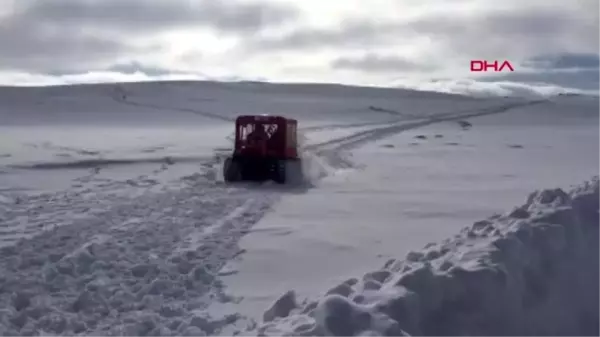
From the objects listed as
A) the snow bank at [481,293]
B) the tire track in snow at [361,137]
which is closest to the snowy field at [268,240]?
the snow bank at [481,293]

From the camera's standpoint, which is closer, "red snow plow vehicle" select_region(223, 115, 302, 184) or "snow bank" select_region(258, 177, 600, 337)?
"snow bank" select_region(258, 177, 600, 337)

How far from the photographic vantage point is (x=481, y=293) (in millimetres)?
4488

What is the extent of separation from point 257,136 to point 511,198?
464 centimetres

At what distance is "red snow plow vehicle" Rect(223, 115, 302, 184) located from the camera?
41.3 feet

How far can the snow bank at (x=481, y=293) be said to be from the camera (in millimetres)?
3930

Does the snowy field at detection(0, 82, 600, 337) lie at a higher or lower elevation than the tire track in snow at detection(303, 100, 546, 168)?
lower

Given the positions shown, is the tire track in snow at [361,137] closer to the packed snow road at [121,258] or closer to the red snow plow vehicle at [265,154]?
the red snow plow vehicle at [265,154]

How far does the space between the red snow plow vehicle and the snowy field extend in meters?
0.54

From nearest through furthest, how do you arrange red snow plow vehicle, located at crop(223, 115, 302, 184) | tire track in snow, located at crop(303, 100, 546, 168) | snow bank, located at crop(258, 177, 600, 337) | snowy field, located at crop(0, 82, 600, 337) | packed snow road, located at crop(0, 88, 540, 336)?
snow bank, located at crop(258, 177, 600, 337), snowy field, located at crop(0, 82, 600, 337), packed snow road, located at crop(0, 88, 540, 336), red snow plow vehicle, located at crop(223, 115, 302, 184), tire track in snow, located at crop(303, 100, 546, 168)

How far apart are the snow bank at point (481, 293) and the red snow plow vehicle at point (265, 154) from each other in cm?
706

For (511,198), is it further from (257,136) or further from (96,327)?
(96,327)

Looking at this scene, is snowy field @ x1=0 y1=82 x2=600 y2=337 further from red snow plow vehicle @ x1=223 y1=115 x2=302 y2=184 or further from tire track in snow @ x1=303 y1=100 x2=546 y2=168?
red snow plow vehicle @ x1=223 y1=115 x2=302 y2=184

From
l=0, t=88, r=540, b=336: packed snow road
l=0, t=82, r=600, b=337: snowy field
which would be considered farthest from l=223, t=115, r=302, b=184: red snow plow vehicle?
l=0, t=88, r=540, b=336: packed snow road

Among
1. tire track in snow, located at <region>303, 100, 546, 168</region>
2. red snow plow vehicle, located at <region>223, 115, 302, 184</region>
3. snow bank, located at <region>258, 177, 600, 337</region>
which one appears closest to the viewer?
snow bank, located at <region>258, 177, 600, 337</region>
